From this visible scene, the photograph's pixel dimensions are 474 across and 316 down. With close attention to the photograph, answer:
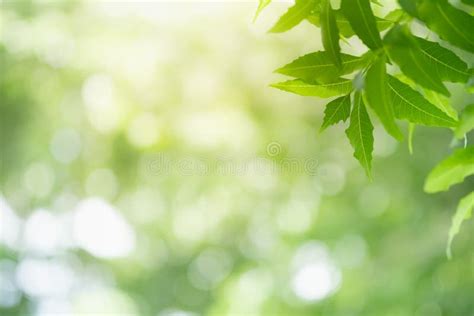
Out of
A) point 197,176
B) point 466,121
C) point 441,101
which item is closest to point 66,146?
point 197,176

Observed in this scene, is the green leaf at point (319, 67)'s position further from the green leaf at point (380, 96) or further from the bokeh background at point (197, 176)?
the bokeh background at point (197, 176)

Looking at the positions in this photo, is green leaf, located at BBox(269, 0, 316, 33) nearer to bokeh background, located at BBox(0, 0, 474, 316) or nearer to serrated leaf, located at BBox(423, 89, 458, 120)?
serrated leaf, located at BBox(423, 89, 458, 120)

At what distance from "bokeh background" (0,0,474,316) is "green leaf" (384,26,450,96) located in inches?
104

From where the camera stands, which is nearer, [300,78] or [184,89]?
[300,78]

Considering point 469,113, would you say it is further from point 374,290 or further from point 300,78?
A: point 374,290

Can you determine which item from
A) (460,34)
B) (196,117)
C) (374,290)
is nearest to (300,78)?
(460,34)

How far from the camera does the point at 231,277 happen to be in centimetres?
467

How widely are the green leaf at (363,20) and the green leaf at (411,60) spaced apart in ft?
0.05

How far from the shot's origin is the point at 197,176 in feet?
15.1

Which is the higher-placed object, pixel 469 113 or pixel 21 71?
pixel 21 71

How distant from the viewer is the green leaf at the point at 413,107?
1.86 ft

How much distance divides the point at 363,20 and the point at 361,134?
0.10 meters

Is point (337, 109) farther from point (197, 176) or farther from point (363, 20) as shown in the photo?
point (197, 176)

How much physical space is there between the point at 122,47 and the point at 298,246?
1520 mm
